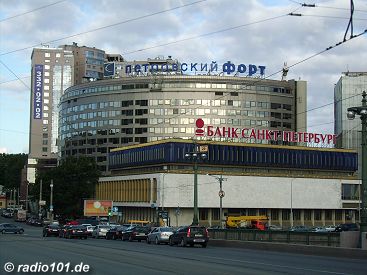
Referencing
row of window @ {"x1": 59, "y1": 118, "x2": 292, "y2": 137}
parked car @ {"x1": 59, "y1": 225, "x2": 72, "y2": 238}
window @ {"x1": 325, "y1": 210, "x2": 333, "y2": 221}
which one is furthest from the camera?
row of window @ {"x1": 59, "y1": 118, "x2": 292, "y2": 137}

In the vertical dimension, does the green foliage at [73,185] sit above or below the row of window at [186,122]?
below

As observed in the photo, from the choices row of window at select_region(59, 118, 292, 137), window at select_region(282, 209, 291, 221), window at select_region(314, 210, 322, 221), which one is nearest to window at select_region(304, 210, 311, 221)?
window at select_region(314, 210, 322, 221)

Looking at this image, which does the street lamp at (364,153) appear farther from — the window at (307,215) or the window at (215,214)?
the window at (307,215)

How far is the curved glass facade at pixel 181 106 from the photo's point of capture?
6201 inches

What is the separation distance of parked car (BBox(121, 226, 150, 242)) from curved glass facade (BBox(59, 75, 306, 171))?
101 metres

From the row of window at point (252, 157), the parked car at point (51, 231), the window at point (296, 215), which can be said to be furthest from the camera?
the window at point (296, 215)

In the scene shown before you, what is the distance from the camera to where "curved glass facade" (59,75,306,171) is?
517ft

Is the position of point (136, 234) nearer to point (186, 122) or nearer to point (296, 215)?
point (296, 215)

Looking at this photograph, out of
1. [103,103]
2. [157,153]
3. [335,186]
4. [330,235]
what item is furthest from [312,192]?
[330,235]

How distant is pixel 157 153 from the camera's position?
113 metres

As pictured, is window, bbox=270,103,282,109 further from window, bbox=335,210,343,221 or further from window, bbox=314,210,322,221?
window, bbox=314,210,322,221

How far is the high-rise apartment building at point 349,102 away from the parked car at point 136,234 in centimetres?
9257

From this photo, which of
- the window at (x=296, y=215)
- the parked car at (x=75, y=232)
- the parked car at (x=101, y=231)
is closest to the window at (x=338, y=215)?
the window at (x=296, y=215)

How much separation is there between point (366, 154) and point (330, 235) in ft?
18.9
